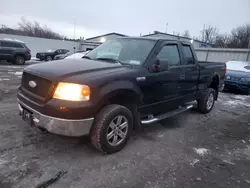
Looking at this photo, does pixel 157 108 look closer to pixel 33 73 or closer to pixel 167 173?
pixel 167 173

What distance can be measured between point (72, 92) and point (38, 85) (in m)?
0.62

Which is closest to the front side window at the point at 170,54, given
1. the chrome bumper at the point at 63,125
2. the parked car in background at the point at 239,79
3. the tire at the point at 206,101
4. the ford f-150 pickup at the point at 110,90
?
the ford f-150 pickup at the point at 110,90

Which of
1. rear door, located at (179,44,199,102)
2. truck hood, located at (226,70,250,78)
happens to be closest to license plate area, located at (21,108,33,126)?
rear door, located at (179,44,199,102)

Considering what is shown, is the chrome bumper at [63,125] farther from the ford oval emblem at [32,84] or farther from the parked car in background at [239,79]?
the parked car in background at [239,79]

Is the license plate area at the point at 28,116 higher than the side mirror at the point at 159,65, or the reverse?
the side mirror at the point at 159,65

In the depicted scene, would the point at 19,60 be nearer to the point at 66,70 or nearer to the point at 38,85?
the point at 38,85

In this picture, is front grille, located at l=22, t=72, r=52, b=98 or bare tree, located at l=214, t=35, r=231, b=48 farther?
bare tree, located at l=214, t=35, r=231, b=48

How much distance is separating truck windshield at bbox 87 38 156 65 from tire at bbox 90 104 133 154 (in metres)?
0.97

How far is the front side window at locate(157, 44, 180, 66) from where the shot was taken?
3.69 metres

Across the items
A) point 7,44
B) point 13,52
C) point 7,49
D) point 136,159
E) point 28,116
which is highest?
point 7,44

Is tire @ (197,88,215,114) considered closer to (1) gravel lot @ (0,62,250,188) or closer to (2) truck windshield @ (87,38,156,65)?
(1) gravel lot @ (0,62,250,188)

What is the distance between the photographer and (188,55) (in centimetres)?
447

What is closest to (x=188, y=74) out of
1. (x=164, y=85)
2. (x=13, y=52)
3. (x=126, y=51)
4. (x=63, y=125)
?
(x=164, y=85)

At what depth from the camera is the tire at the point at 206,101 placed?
520 centimetres
